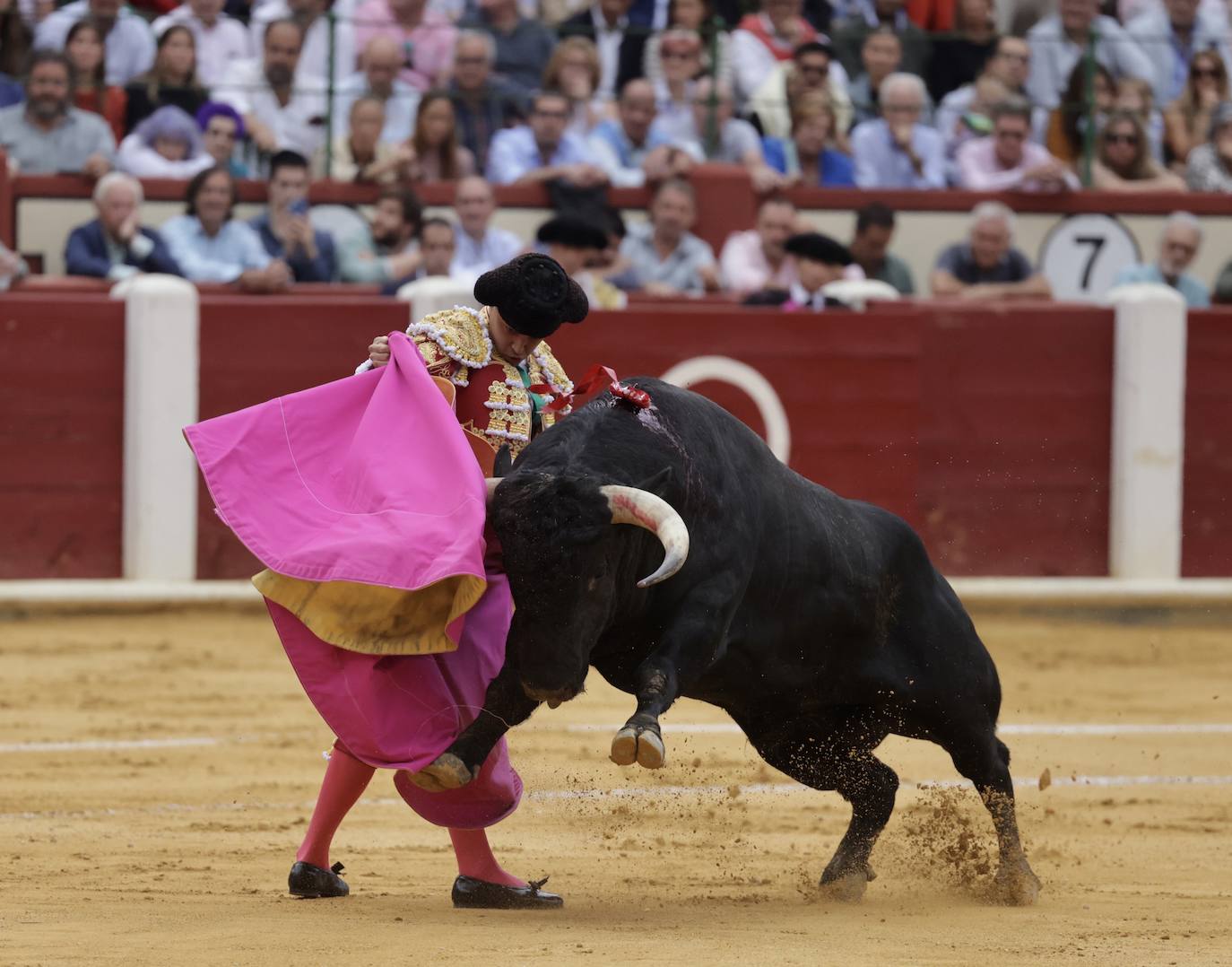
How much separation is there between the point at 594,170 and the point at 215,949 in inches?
245

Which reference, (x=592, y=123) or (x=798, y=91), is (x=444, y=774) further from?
(x=798, y=91)

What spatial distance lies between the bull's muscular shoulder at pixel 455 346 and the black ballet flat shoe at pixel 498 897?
1.01 metres

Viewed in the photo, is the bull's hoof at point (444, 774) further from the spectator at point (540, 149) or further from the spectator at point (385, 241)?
the spectator at point (540, 149)

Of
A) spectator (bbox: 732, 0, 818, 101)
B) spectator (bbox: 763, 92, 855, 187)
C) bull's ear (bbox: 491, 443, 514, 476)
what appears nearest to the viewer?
bull's ear (bbox: 491, 443, 514, 476)

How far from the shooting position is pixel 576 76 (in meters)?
9.94

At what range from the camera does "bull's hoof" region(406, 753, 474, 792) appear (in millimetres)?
3943

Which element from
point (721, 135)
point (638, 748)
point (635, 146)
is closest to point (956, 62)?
point (721, 135)

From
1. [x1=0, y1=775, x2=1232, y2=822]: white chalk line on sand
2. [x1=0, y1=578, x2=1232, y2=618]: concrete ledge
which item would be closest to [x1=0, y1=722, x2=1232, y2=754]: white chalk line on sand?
[x1=0, y1=775, x2=1232, y2=822]: white chalk line on sand

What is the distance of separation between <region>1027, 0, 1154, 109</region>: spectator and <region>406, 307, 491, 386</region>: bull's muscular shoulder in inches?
285

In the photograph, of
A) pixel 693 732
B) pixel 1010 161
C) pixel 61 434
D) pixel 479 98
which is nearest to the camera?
pixel 693 732

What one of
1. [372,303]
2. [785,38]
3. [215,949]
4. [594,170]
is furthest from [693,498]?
[785,38]

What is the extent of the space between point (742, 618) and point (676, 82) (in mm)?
6190

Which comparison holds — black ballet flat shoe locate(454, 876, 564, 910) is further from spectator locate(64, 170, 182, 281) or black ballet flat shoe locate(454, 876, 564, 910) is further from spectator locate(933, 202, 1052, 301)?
spectator locate(933, 202, 1052, 301)

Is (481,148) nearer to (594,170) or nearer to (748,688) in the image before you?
(594,170)
